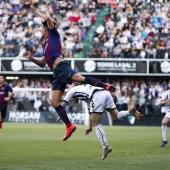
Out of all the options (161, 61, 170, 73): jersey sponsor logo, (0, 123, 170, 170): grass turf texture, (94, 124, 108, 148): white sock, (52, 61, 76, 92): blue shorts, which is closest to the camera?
(0, 123, 170, 170): grass turf texture

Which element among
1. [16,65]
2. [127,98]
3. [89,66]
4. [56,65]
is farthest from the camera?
[16,65]

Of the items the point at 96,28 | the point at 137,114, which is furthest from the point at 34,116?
the point at 137,114

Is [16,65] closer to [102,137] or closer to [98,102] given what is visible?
[98,102]

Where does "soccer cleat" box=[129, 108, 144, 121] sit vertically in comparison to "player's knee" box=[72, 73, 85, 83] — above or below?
below

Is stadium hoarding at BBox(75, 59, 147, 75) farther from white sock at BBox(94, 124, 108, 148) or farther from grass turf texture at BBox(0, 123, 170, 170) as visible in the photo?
white sock at BBox(94, 124, 108, 148)

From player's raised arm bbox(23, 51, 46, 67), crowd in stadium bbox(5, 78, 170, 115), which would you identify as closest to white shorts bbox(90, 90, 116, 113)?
player's raised arm bbox(23, 51, 46, 67)

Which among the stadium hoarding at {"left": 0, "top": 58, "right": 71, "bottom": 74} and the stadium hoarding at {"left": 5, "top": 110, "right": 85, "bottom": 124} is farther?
the stadium hoarding at {"left": 0, "top": 58, "right": 71, "bottom": 74}

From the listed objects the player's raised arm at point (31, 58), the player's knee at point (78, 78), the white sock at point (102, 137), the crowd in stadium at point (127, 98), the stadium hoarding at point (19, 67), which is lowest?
the crowd in stadium at point (127, 98)

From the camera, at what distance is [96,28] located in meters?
40.1

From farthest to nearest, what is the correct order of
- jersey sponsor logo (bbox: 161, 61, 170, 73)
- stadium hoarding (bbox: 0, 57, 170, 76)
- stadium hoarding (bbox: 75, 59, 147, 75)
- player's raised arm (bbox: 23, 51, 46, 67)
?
stadium hoarding (bbox: 75, 59, 147, 75)
stadium hoarding (bbox: 0, 57, 170, 76)
jersey sponsor logo (bbox: 161, 61, 170, 73)
player's raised arm (bbox: 23, 51, 46, 67)

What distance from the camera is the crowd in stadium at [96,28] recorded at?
3819 cm

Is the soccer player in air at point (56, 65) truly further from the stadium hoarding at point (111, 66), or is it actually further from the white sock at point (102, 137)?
the stadium hoarding at point (111, 66)

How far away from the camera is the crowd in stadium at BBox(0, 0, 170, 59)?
125 feet

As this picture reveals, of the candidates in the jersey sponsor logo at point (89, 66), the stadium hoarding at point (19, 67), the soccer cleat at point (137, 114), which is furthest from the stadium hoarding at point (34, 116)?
the soccer cleat at point (137, 114)
